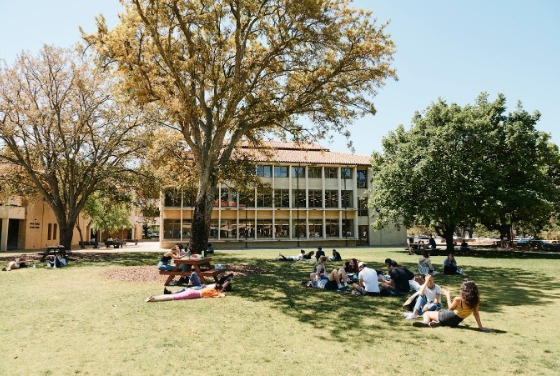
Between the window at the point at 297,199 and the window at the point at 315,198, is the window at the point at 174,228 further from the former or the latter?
the window at the point at 315,198

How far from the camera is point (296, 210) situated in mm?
48312

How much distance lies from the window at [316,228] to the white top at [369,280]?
120 feet

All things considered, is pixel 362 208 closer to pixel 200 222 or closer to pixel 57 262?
pixel 200 222

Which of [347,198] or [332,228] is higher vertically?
[347,198]

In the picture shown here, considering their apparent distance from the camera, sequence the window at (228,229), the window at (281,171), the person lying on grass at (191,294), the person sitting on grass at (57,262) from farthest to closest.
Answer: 1. the window at (281,171)
2. the window at (228,229)
3. the person sitting on grass at (57,262)
4. the person lying on grass at (191,294)

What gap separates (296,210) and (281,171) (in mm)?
5339

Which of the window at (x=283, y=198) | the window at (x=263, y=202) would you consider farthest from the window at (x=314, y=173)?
the window at (x=263, y=202)

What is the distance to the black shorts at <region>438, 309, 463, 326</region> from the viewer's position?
7.92 m

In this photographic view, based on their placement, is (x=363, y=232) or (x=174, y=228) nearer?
(x=174, y=228)

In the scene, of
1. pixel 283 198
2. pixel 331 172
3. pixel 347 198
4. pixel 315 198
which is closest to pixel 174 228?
pixel 283 198

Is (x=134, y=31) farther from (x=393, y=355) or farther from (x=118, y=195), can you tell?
(x=118, y=195)

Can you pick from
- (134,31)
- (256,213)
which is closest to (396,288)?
(134,31)

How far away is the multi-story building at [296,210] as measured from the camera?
45688mm

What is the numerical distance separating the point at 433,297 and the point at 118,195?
26.8m
